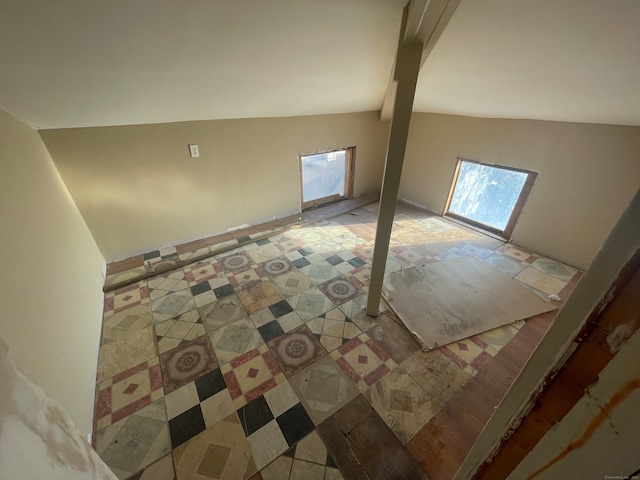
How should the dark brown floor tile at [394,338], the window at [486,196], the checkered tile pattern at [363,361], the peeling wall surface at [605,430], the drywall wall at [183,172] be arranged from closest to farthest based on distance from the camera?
the peeling wall surface at [605,430]
the checkered tile pattern at [363,361]
the dark brown floor tile at [394,338]
the drywall wall at [183,172]
the window at [486,196]

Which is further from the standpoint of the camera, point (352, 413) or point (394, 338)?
point (394, 338)

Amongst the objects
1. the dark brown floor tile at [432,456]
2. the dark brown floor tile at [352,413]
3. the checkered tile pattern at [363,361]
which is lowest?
the dark brown floor tile at [432,456]

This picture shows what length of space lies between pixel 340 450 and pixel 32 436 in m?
1.50

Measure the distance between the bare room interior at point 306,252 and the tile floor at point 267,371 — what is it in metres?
0.02

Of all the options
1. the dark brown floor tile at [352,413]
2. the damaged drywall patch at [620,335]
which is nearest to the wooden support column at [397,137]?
the dark brown floor tile at [352,413]

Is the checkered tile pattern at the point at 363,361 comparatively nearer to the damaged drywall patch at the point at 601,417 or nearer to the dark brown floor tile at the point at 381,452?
the dark brown floor tile at the point at 381,452

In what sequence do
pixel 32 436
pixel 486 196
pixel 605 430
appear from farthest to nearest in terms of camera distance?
1. pixel 486 196
2. pixel 32 436
3. pixel 605 430

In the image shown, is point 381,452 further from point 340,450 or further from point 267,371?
point 267,371

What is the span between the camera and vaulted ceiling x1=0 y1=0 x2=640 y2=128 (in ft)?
3.32

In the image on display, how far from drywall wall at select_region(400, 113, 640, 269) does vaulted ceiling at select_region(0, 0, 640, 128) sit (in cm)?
37

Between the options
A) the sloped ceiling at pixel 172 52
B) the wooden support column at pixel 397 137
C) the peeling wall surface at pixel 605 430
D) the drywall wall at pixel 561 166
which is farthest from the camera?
the drywall wall at pixel 561 166

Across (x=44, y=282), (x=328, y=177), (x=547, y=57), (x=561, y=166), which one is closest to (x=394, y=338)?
(x=547, y=57)

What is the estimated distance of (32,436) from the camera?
1.77 ft

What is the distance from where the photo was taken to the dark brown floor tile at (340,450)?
142 cm
